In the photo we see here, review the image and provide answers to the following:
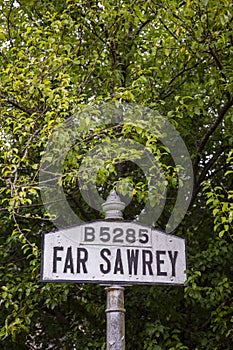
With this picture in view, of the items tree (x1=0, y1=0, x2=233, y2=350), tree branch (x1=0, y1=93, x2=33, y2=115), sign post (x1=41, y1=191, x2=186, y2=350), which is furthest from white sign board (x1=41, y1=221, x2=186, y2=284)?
tree branch (x1=0, y1=93, x2=33, y2=115)

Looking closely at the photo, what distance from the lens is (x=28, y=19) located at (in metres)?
5.12

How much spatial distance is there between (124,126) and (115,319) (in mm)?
1837

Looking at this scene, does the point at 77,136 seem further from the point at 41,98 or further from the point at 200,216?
the point at 200,216

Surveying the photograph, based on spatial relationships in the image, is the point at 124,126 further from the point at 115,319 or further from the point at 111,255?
the point at 115,319

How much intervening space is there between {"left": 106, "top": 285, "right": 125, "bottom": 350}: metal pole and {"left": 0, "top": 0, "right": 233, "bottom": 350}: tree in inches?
60.9

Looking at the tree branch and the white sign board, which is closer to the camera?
the white sign board

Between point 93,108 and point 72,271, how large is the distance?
194cm

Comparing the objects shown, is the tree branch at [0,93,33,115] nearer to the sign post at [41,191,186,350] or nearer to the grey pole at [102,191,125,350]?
the sign post at [41,191,186,350]

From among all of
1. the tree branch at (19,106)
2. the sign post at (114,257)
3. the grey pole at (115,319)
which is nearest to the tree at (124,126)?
the tree branch at (19,106)

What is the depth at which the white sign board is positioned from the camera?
2.00 m

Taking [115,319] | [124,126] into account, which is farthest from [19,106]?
[115,319]

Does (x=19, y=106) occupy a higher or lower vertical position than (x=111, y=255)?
higher

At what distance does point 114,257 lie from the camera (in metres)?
2.01

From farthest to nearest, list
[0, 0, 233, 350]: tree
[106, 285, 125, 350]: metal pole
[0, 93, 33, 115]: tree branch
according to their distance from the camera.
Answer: [0, 93, 33, 115]: tree branch → [0, 0, 233, 350]: tree → [106, 285, 125, 350]: metal pole
